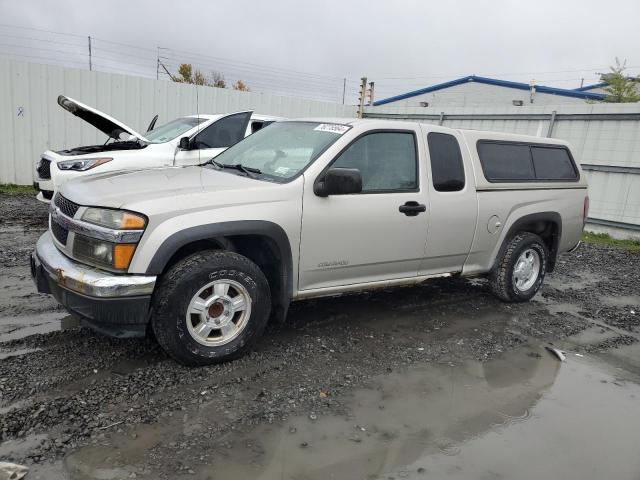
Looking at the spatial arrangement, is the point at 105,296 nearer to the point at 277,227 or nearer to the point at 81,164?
the point at 277,227

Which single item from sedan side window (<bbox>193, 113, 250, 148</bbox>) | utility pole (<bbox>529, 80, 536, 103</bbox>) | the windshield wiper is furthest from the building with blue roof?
the windshield wiper

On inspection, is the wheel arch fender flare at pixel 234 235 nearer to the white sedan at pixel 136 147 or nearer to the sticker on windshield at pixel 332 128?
the sticker on windshield at pixel 332 128

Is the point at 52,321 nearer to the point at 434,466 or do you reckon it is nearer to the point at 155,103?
the point at 434,466

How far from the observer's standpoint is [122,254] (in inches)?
126

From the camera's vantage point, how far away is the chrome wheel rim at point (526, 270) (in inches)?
220

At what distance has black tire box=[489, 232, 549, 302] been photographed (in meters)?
5.42

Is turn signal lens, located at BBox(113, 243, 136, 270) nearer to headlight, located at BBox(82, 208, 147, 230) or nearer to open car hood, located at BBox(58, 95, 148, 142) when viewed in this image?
headlight, located at BBox(82, 208, 147, 230)

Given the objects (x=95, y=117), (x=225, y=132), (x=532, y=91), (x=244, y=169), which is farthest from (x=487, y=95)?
(x=244, y=169)

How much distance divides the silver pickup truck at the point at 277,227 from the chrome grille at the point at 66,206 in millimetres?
17

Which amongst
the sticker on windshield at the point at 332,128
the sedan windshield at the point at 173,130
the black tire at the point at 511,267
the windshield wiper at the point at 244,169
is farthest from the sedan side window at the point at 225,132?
the black tire at the point at 511,267

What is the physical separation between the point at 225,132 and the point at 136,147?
1416mm

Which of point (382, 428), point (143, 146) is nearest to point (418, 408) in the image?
point (382, 428)

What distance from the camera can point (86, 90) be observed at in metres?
11.5

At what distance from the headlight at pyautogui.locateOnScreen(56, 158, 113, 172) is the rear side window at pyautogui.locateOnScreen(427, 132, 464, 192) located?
178 inches
